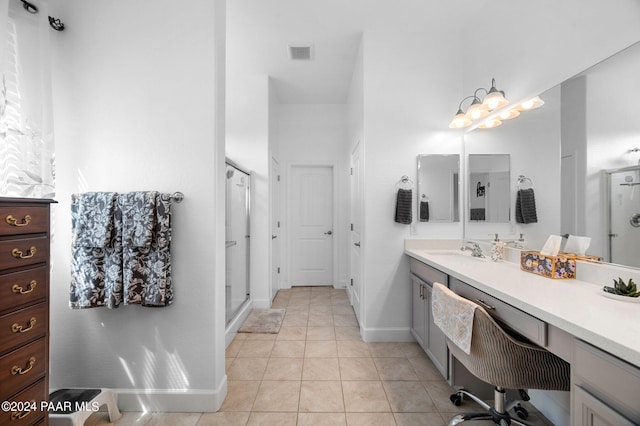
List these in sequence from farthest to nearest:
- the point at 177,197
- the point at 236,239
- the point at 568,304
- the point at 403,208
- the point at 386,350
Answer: the point at 236,239, the point at 403,208, the point at 386,350, the point at 177,197, the point at 568,304

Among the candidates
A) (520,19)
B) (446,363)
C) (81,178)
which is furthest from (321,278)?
(520,19)

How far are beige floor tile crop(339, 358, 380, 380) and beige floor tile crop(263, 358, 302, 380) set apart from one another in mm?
343

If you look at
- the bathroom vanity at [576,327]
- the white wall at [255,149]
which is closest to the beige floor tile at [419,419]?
the bathroom vanity at [576,327]

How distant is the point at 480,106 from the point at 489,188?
67 centimetres

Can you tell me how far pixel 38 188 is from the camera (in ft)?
Result: 4.91

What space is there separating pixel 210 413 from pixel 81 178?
167cm

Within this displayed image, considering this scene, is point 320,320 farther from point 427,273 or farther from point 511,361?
point 511,361

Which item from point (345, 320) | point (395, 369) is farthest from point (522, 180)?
point (345, 320)

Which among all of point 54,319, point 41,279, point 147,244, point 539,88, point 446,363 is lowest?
point 446,363

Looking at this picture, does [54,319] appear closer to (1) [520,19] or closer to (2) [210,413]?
(2) [210,413]

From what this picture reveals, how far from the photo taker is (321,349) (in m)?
2.42

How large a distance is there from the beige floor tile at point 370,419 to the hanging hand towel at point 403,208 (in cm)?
151

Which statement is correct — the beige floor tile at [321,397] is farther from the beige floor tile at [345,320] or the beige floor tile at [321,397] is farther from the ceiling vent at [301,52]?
the ceiling vent at [301,52]

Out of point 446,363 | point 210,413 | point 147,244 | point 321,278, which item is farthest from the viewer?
point 321,278
